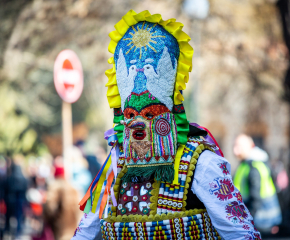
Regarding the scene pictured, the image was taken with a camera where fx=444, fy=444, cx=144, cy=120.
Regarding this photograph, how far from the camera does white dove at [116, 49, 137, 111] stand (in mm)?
2574

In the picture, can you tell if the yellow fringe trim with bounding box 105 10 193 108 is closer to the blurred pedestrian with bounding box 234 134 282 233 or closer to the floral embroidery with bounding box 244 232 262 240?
the floral embroidery with bounding box 244 232 262 240

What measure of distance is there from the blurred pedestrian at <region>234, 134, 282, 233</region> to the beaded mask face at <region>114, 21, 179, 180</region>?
4.54 metres

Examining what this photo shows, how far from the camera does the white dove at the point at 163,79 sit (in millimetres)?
2539

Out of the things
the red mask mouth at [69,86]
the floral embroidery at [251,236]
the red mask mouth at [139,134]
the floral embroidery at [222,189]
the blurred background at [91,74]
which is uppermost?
the blurred background at [91,74]

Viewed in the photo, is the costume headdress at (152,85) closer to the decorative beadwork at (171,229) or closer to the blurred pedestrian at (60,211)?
the decorative beadwork at (171,229)

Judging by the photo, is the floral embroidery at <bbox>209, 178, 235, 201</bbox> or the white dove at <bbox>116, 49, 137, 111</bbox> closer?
the floral embroidery at <bbox>209, 178, 235, 201</bbox>

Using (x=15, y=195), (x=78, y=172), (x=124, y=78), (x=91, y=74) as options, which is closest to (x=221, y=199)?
(x=124, y=78)

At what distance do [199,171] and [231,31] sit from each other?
1363 centimetres

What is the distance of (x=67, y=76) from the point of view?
284 inches

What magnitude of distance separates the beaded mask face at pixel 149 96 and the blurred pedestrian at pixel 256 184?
14.9ft

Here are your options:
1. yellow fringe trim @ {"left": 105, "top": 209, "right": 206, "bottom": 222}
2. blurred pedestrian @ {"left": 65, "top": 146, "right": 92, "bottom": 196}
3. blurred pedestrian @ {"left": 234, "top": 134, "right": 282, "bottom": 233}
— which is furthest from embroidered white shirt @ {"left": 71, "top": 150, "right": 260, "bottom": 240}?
blurred pedestrian @ {"left": 65, "top": 146, "right": 92, "bottom": 196}

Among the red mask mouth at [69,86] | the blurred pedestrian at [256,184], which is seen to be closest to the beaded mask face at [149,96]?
the blurred pedestrian at [256,184]

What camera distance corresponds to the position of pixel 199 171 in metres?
2.46

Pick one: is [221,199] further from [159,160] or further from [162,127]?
[162,127]
